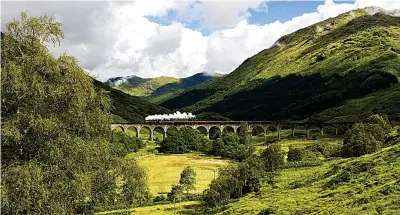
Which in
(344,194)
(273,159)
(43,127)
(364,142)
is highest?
(43,127)

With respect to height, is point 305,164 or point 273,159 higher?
point 273,159

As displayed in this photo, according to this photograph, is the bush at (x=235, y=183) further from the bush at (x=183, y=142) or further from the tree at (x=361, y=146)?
the bush at (x=183, y=142)

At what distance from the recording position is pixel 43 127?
18266mm

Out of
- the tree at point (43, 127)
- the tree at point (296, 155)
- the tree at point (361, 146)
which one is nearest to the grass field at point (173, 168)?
the tree at point (296, 155)

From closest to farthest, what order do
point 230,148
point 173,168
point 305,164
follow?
1. point 305,164
2. point 173,168
3. point 230,148

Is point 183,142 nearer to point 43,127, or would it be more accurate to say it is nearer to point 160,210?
point 160,210

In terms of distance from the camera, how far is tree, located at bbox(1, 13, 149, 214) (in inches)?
696

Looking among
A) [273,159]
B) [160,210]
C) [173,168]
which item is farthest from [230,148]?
[160,210]

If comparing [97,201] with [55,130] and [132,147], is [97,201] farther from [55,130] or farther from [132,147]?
[132,147]

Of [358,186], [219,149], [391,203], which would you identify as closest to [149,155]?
[219,149]

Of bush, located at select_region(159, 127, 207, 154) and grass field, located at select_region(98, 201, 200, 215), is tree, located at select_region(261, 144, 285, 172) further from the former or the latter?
bush, located at select_region(159, 127, 207, 154)

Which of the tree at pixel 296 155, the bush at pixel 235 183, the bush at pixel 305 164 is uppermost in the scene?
the tree at pixel 296 155

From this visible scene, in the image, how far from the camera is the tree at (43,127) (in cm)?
1767

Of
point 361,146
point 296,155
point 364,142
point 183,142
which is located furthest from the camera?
point 183,142
